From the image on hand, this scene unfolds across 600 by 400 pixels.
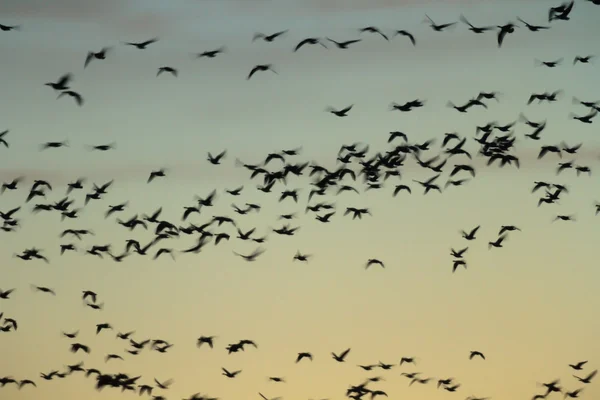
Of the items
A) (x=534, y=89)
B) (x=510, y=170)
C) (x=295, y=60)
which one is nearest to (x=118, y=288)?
(x=295, y=60)

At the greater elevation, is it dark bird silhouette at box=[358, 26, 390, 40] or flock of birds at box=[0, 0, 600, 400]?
dark bird silhouette at box=[358, 26, 390, 40]

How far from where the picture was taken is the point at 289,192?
2014mm

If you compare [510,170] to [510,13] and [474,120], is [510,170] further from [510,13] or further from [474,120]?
[510,13]

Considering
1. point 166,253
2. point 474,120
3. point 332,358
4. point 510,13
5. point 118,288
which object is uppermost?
point 510,13

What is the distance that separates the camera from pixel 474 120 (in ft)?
6.54

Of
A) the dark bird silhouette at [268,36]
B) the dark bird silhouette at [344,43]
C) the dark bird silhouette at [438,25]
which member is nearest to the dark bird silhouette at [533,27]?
the dark bird silhouette at [438,25]

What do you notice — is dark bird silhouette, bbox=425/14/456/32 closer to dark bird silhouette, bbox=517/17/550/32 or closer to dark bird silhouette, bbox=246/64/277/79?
dark bird silhouette, bbox=517/17/550/32

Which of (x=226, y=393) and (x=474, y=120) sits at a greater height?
(x=474, y=120)

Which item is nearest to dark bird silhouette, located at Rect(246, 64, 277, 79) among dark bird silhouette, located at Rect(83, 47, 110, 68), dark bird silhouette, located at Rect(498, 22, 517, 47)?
dark bird silhouette, located at Rect(83, 47, 110, 68)

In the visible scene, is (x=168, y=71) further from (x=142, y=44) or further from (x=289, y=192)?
(x=289, y=192)

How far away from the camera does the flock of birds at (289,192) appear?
1.99 meters

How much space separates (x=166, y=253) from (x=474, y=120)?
116 centimetres

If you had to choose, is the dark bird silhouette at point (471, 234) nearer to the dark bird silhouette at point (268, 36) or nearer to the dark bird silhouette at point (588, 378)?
the dark bird silhouette at point (588, 378)

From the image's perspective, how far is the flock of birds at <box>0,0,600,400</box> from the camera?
199cm
